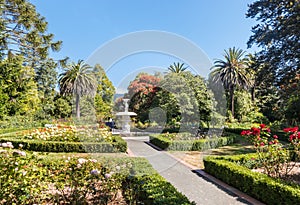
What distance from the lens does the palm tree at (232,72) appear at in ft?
74.1

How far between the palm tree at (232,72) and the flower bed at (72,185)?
20492mm

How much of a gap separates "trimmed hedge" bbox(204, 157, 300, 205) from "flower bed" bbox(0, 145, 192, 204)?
194 centimetres

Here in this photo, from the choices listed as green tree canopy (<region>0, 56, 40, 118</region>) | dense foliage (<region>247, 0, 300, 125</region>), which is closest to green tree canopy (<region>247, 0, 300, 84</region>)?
dense foliage (<region>247, 0, 300, 125</region>)

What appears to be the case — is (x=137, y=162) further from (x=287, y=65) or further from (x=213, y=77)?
(x=213, y=77)

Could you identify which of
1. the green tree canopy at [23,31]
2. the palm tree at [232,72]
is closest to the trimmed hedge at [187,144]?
the green tree canopy at [23,31]

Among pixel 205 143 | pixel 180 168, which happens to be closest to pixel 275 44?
pixel 205 143

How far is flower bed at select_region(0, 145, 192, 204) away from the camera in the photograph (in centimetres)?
282

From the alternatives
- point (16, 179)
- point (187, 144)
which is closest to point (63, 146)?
point (187, 144)

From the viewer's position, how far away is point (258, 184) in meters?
4.28

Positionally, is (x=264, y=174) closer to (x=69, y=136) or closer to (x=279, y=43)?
(x=69, y=136)

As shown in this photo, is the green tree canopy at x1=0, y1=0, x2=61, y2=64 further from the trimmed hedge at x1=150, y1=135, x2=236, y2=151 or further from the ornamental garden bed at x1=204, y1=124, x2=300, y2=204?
the ornamental garden bed at x1=204, y1=124, x2=300, y2=204

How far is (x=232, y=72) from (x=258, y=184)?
796 inches

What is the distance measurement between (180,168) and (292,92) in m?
7.57

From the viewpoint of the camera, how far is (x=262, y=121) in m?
22.7
